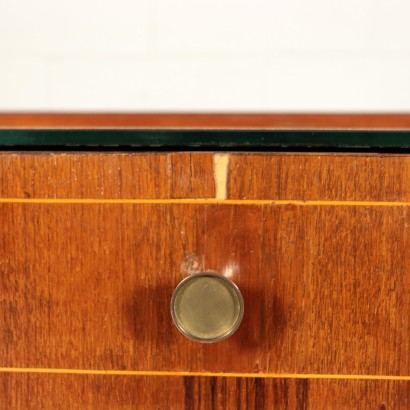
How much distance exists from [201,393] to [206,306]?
0.32 feet

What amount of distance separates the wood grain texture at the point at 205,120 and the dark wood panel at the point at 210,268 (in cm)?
16

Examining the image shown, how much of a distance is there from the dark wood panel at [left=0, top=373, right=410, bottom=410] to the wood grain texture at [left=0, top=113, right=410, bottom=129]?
279 millimetres

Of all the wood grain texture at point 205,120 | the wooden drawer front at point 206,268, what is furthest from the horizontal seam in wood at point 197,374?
the wood grain texture at point 205,120

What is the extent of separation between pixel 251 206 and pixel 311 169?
64mm

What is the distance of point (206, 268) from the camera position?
1.58 feet

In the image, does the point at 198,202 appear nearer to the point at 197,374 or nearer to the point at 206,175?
the point at 206,175

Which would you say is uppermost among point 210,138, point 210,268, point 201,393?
point 210,138

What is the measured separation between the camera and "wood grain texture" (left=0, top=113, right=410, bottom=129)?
2.00 feet
